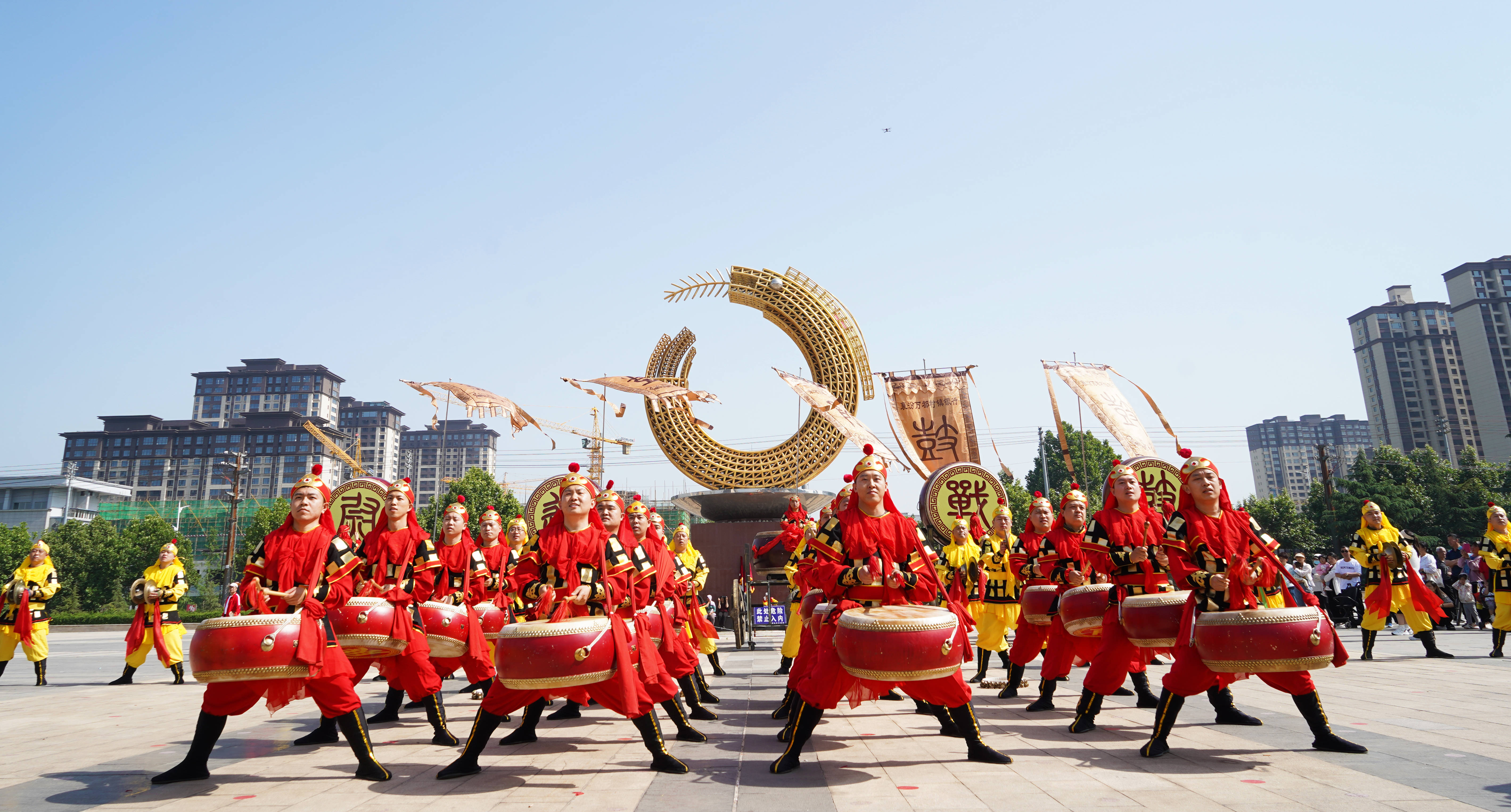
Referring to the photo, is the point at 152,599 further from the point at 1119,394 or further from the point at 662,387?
the point at 1119,394

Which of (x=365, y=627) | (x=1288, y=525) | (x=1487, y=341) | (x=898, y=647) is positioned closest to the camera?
(x=898, y=647)

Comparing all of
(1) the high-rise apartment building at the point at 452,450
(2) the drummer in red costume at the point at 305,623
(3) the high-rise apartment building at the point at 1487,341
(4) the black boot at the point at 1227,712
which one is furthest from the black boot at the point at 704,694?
(1) the high-rise apartment building at the point at 452,450

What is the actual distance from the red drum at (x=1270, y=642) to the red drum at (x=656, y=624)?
12.0ft

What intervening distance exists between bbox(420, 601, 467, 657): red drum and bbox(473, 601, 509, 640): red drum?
2.18ft

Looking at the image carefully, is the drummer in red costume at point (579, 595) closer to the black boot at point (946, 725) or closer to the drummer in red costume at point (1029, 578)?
the black boot at point (946, 725)

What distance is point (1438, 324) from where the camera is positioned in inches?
3629

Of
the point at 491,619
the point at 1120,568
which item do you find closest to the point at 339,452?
the point at 491,619

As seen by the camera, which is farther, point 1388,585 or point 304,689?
point 1388,585

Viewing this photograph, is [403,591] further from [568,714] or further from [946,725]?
[946,725]

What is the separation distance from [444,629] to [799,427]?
61.5 feet

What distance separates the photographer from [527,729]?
6.22 meters

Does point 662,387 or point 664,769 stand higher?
point 662,387

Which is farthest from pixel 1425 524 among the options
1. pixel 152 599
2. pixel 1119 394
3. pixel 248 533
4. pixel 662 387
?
pixel 248 533

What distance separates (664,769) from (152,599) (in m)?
9.01
